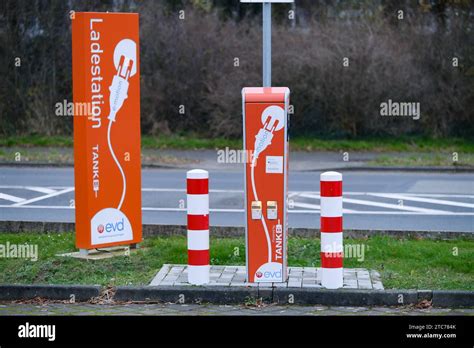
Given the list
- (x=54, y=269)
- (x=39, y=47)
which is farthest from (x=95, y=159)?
(x=39, y=47)

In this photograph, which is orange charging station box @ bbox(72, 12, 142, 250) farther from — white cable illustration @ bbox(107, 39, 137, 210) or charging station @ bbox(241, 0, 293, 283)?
charging station @ bbox(241, 0, 293, 283)

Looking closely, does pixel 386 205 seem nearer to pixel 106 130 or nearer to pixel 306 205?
pixel 306 205

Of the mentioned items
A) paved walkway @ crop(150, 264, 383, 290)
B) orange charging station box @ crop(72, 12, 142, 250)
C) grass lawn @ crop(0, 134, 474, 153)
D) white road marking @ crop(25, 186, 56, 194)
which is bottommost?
paved walkway @ crop(150, 264, 383, 290)

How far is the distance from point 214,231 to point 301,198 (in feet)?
16.0

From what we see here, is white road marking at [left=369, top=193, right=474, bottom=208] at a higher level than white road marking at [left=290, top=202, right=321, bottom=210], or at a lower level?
lower

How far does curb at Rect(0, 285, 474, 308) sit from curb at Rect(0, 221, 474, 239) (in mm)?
2900

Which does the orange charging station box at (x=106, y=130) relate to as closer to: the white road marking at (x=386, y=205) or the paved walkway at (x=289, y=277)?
the paved walkway at (x=289, y=277)

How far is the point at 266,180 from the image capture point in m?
9.19

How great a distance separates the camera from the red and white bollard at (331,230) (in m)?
9.12

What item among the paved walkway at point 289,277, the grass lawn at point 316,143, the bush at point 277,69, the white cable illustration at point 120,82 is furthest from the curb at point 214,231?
the bush at point 277,69

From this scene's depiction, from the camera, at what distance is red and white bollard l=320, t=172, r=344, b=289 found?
9.12 metres

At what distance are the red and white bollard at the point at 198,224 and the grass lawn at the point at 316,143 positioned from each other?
16366mm

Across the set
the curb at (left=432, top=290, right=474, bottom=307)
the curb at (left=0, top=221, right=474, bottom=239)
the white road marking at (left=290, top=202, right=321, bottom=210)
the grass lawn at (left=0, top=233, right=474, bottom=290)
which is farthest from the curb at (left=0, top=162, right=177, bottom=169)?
the curb at (left=432, top=290, right=474, bottom=307)

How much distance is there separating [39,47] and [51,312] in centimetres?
2056
